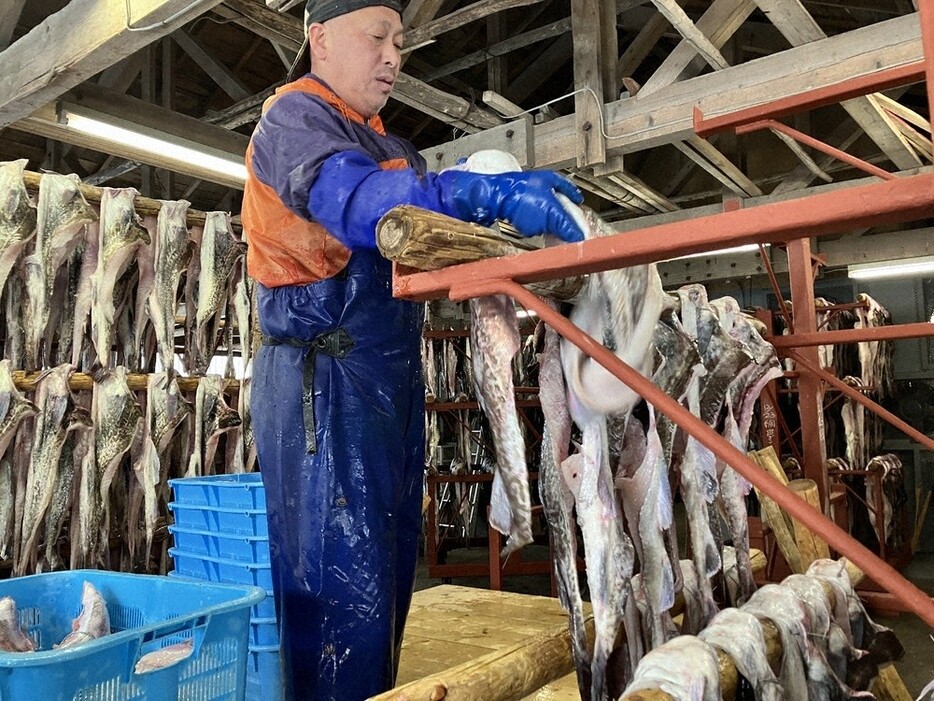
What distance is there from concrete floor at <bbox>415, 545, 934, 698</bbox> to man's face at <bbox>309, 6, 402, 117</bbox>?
15.6ft

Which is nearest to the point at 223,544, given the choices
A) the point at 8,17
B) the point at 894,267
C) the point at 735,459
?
the point at 735,459

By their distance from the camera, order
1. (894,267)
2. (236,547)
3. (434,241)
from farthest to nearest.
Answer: (894,267) < (236,547) < (434,241)

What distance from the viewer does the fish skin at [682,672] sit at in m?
1.69

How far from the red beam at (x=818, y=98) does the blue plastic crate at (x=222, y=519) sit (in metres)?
2.46

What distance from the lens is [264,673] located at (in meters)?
3.37

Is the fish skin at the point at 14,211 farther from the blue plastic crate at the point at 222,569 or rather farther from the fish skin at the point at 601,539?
the fish skin at the point at 601,539

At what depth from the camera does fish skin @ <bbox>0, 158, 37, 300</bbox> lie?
415 centimetres

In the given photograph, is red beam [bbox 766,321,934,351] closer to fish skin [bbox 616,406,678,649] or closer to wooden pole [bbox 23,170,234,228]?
fish skin [bbox 616,406,678,649]

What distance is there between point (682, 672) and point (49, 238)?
4018 mm

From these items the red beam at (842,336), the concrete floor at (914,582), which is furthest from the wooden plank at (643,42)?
the concrete floor at (914,582)

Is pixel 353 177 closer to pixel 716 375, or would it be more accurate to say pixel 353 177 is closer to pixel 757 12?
pixel 716 375

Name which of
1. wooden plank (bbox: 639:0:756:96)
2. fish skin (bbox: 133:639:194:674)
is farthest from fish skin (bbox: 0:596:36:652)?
wooden plank (bbox: 639:0:756:96)

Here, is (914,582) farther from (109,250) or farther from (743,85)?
(109,250)

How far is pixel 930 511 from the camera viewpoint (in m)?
10.7
